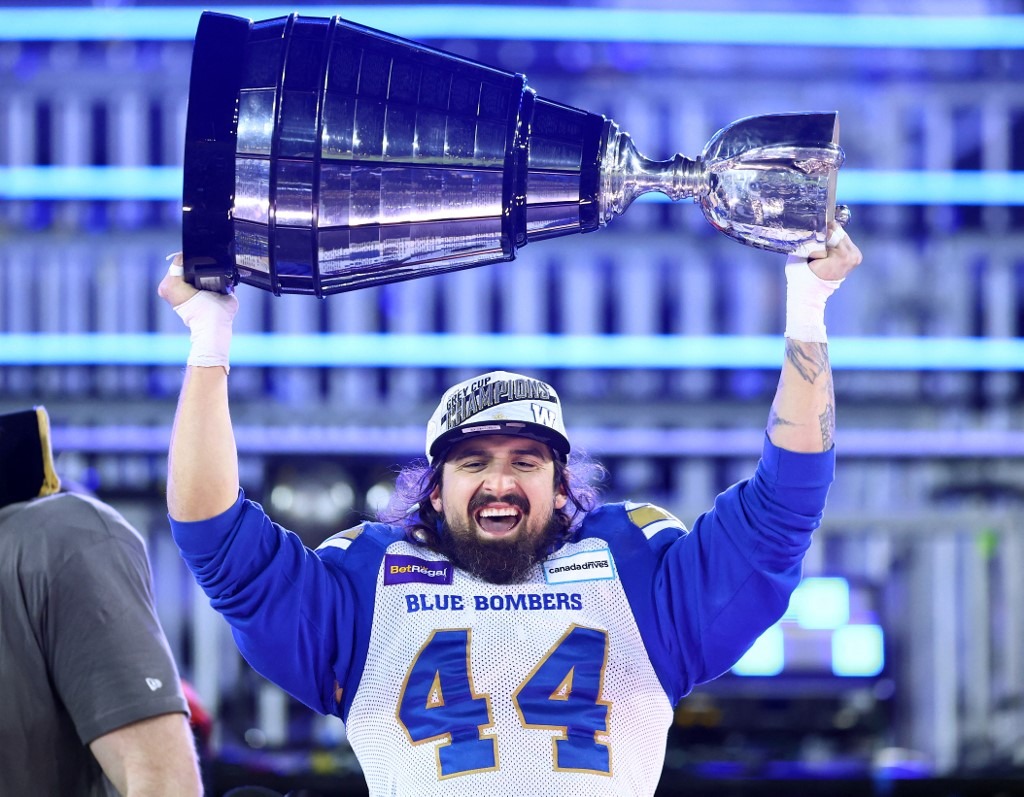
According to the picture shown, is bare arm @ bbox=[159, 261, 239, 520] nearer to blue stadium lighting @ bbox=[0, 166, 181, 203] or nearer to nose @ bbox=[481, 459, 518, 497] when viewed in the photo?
nose @ bbox=[481, 459, 518, 497]

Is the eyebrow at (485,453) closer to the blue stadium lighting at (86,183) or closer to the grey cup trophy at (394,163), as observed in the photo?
the grey cup trophy at (394,163)

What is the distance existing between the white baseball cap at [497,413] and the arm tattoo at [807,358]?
16.7 inches

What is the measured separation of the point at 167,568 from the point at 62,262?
1562 millimetres

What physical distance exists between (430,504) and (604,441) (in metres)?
3.56

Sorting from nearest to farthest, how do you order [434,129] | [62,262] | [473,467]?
[434,129] < [473,467] < [62,262]

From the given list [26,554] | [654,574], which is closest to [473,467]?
[654,574]

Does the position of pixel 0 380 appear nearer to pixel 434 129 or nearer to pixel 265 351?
pixel 265 351

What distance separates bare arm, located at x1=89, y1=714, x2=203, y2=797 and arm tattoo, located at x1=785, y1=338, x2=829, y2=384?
949mm

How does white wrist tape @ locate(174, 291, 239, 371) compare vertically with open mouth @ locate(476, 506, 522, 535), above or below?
above

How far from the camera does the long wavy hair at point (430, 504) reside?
7.36 ft

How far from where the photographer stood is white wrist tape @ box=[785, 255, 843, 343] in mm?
1870

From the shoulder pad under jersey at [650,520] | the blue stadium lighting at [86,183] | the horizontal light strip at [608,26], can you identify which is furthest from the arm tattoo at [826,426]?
the blue stadium lighting at [86,183]

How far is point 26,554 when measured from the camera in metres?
1.76

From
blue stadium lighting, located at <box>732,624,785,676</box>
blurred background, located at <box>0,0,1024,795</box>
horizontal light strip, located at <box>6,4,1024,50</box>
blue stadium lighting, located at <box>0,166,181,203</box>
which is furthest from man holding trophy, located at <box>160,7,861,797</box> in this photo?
blue stadium lighting, located at <box>732,624,785,676</box>
